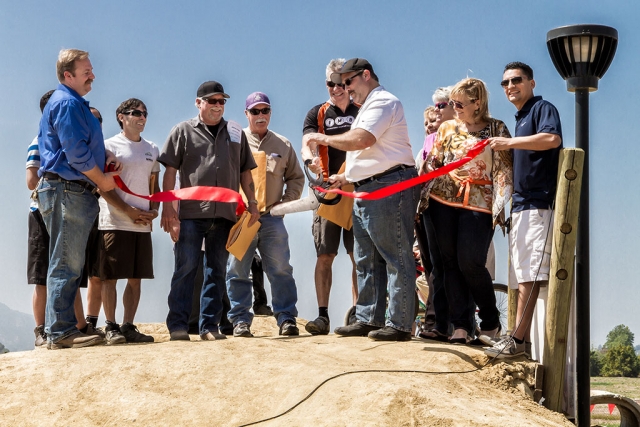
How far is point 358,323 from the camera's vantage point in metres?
7.64

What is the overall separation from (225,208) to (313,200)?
93 centimetres

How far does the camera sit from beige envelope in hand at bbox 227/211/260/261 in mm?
7863

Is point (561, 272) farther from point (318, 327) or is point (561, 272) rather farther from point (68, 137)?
point (68, 137)

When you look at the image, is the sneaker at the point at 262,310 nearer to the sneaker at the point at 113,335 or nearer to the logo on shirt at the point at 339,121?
the sneaker at the point at 113,335

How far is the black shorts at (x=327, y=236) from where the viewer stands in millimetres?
8391

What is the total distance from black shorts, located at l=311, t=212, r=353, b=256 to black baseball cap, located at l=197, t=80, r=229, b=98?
5.23 feet

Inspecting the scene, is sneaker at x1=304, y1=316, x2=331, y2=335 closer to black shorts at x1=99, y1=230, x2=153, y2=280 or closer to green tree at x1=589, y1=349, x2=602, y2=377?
black shorts at x1=99, y1=230, x2=153, y2=280

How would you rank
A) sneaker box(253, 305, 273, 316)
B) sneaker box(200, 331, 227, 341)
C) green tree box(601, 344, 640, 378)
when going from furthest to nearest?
green tree box(601, 344, 640, 378), sneaker box(253, 305, 273, 316), sneaker box(200, 331, 227, 341)

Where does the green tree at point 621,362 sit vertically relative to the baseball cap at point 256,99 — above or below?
below

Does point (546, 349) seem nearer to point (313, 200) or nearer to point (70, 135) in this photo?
point (313, 200)

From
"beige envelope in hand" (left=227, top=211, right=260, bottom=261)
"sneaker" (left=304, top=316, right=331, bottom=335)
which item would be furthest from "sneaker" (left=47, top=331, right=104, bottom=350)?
"sneaker" (left=304, top=316, right=331, bottom=335)

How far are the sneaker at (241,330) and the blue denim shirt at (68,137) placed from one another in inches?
77.8

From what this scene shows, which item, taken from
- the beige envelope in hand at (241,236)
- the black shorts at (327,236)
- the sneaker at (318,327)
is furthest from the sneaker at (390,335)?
the beige envelope in hand at (241,236)

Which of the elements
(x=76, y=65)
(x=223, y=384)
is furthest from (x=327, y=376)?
(x=76, y=65)
